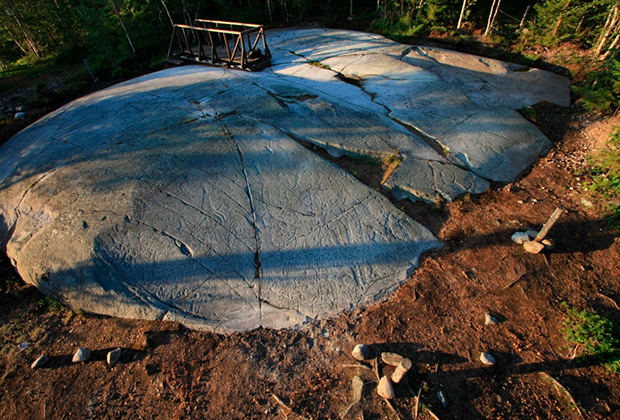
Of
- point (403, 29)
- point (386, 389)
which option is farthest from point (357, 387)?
point (403, 29)

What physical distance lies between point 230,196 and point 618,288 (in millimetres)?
5986

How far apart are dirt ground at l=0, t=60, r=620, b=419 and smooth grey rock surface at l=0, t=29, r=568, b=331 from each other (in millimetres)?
319

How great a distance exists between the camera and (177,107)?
6887 millimetres

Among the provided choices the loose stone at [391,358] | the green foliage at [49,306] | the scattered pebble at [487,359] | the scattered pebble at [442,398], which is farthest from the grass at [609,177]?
the green foliage at [49,306]

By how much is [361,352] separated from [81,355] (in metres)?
3.38

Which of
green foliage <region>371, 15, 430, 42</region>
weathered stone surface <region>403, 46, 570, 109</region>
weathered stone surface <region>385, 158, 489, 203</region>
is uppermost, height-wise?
green foliage <region>371, 15, 430, 42</region>

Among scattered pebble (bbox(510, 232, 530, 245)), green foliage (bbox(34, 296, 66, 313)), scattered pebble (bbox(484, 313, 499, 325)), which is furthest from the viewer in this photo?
scattered pebble (bbox(510, 232, 530, 245))

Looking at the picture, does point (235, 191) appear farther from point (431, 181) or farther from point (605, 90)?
point (605, 90)

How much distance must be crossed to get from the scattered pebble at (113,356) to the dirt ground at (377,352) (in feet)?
0.25

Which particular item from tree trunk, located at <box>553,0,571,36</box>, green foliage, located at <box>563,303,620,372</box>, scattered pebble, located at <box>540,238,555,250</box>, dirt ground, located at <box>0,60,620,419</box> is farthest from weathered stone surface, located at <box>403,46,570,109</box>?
green foliage, located at <box>563,303,620,372</box>

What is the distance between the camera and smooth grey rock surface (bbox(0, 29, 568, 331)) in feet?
13.9

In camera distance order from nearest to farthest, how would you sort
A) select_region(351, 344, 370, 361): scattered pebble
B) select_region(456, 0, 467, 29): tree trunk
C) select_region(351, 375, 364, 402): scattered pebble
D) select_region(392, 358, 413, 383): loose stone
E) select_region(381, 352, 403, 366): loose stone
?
select_region(392, 358, 413, 383): loose stone < select_region(351, 375, 364, 402): scattered pebble < select_region(381, 352, 403, 366): loose stone < select_region(351, 344, 370, 361): scattered pebble < select_region(456, 0, 467, 29): tree trunk

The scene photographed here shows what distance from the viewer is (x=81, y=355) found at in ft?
11.8

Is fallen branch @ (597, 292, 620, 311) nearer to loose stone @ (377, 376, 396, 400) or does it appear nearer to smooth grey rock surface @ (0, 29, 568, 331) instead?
smooth grey rock surface @ (0, 29, 568, 331)
